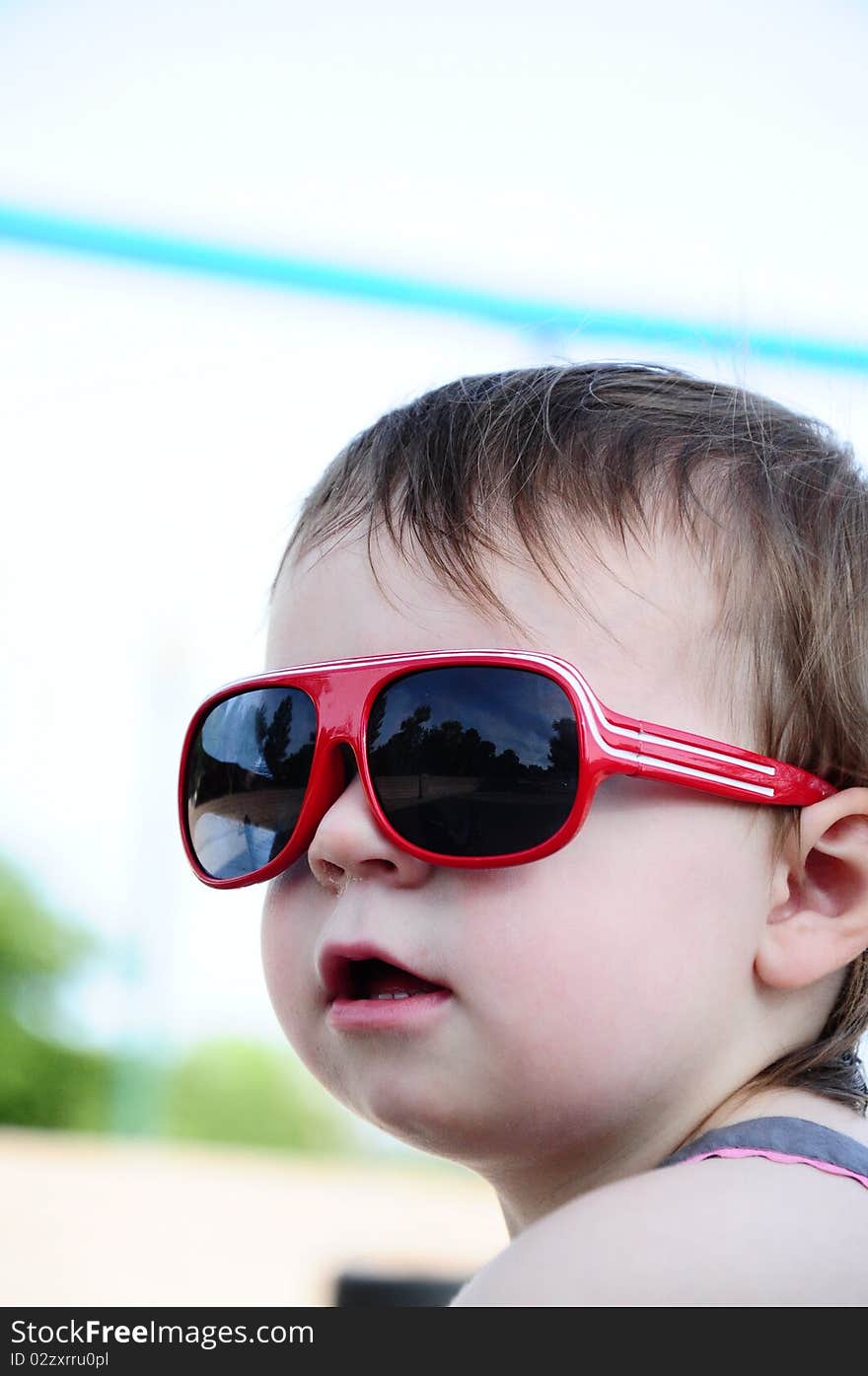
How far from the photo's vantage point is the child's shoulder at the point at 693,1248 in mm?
751

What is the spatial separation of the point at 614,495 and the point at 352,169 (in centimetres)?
Result: 364

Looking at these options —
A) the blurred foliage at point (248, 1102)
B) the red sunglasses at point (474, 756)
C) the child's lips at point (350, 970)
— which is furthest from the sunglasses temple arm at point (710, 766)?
the blurred foliage at point (248, 1102)

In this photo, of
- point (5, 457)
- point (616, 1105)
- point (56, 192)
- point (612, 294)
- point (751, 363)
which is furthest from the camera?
point (5, 457)

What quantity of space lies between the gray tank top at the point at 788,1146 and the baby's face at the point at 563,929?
0.06 meters

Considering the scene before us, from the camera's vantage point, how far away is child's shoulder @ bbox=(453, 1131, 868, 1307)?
2.46 feet

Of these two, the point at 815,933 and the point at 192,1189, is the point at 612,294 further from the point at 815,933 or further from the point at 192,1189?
the point at 192,1189

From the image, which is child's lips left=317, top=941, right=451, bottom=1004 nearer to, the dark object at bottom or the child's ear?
the child's ear

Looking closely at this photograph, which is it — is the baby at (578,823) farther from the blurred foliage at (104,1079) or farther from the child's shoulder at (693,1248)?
the blurred foliage at (104,1079)

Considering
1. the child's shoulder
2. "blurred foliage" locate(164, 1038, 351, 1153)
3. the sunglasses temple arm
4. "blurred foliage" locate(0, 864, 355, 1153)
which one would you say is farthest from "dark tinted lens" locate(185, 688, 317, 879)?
"blurred foliage" locate(164, 1038, 351, 1153)

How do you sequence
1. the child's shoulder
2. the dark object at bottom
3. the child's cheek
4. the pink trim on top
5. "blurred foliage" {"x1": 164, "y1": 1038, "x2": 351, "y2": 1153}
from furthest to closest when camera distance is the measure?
"blurred foliage" {"x1": 164, "y1": 1038, "x2": 351, "y2": 1153} < the dark object at bottom < the child's cheek < the pink trim on top < the child's shoulder

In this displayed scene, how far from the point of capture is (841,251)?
13.1 ft

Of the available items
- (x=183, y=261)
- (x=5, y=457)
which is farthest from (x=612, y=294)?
(x=5, y=457)

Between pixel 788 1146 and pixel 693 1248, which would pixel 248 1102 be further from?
pixel 693 1248

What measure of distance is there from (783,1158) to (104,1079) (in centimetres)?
618
